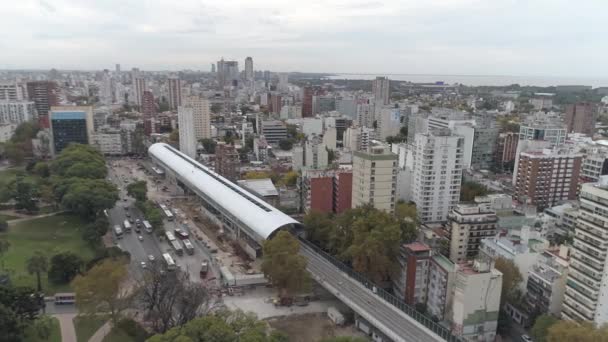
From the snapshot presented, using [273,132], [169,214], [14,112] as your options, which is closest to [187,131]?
[273,132]

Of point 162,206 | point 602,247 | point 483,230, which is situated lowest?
point 162,206

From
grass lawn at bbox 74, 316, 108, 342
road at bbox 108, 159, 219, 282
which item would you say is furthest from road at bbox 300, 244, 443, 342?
grass lawn at bbox 74, 316, 108, 342

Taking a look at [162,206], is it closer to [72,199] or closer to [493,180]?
[72,199]

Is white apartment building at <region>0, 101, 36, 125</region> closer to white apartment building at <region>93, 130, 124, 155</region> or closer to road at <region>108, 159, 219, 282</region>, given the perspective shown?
white apartment building at <region>93, 130, 124, 155</region>

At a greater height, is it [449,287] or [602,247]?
[602,247]

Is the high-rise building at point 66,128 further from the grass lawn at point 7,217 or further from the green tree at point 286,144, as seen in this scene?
the green tree at point 286,144

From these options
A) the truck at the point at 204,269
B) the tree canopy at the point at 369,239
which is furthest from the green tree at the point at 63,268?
the tree canopy at the point at 369,239

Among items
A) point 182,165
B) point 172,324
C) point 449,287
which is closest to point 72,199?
point 182,165
